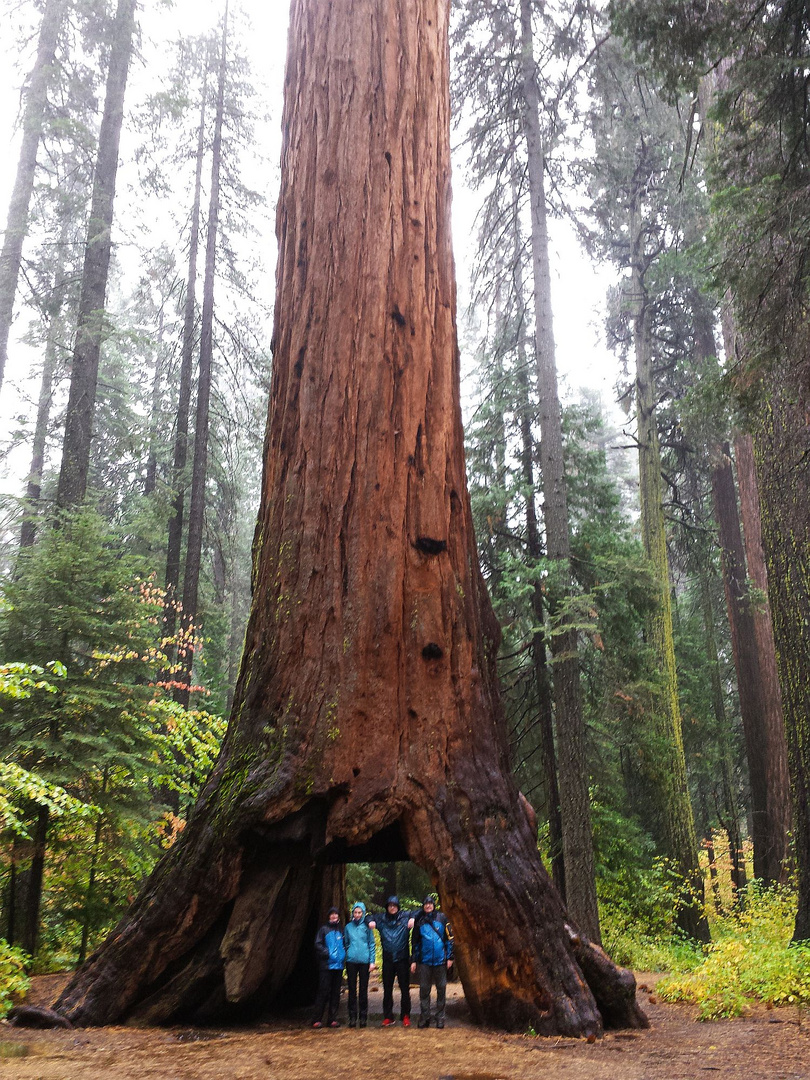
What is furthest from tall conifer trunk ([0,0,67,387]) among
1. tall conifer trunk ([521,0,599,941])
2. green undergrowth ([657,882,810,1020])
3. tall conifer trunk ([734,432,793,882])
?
green undergrowth ([657,882,810,1020])

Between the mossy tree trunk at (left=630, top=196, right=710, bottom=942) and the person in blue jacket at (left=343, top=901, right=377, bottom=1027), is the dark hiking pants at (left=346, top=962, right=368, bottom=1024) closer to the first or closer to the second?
the person in blue jacket at (left=343, top=901, right=377, bottom=1027)

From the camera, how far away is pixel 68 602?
29.1 ft

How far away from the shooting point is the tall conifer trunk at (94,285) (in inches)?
508

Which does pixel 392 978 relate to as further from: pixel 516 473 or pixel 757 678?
pixel 757 678

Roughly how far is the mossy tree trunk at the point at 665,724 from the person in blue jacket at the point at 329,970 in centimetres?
939

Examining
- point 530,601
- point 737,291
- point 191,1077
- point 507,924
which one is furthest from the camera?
point 530,601

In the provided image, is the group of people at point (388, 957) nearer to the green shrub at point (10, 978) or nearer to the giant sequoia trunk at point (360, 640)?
the giant sequoia trunk at point (360, 640)

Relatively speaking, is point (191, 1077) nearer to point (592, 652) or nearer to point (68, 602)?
point (68, 602)

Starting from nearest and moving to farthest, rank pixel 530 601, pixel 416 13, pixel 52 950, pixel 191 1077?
pixel 191 1077 → pixel 416 13 → pixel 52 950 → pixel 530 601

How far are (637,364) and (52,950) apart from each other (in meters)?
15.4

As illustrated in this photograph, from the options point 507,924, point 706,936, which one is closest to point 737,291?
point 507,924

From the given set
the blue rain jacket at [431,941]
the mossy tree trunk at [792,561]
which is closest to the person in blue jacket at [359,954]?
the blue rain jacket at [431,941]

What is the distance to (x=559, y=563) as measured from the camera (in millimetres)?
11695

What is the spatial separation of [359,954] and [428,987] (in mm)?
531
